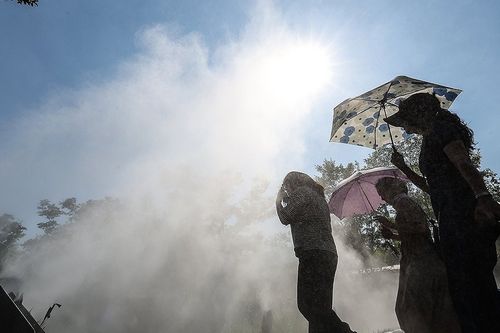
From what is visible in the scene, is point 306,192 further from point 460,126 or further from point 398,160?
point 460,126

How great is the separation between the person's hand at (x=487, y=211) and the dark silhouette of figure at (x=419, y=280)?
34.6 inches

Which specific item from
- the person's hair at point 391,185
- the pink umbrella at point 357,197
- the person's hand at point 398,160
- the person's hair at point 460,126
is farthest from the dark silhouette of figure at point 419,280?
the pink umbrella at point 357,197

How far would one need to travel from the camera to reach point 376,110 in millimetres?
3777

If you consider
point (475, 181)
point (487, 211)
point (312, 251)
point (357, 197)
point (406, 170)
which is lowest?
point (487, 211)

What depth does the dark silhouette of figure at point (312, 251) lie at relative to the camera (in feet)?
8.70

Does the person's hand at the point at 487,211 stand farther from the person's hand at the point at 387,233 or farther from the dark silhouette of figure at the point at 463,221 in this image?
the person's hand at the point at 387,233

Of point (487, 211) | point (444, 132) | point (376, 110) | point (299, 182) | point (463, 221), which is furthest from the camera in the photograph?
point (376, 110)

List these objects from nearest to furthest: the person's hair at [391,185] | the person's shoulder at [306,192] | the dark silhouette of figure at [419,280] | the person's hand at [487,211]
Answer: the person's hand at [487,211] → the dark silhouette of figure at [419,280] → the person's hair at [391,185] → the person's shoulder at [306,192]

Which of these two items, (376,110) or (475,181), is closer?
(475,181)

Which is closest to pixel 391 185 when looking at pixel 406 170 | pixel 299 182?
pixel 406 170

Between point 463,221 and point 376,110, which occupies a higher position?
point 376,110

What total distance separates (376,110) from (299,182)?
1.49 meters

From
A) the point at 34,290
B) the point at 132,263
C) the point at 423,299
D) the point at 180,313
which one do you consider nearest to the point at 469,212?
the point at 423,299

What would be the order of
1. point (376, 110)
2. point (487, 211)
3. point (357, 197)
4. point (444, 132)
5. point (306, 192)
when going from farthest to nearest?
point (357, 197) < point (376, 110) < point (306, 192) < point (444, 132) < point (487, 211)
